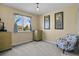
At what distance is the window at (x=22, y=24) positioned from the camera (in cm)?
487

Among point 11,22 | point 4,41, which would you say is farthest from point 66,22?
point 4,41

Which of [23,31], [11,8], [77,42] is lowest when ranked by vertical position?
[77,42]

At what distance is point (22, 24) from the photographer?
511cm

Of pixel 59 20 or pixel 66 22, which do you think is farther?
pixel 59 20

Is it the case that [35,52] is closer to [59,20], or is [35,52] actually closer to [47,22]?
[59,20]

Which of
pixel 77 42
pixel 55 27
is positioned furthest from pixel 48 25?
pixel 77 42

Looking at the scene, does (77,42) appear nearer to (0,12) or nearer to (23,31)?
(23,31)

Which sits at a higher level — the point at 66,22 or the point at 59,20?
the point at 59,20

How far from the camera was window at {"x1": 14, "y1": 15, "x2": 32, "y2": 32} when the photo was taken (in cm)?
487

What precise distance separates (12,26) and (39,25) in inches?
71.9

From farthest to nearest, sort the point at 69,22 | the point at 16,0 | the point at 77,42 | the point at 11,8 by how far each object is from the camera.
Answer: the point at 11,8, the point at 69,22, the point at 77,42, the point at 16,0

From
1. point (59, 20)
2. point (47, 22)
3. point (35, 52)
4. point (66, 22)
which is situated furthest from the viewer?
point (47, 22)

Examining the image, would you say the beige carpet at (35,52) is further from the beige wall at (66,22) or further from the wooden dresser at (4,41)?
the beige wall at (66,22)

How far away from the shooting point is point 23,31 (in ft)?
17.0
